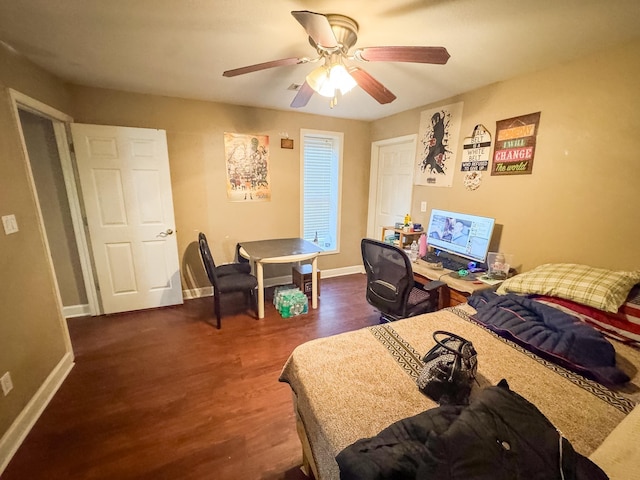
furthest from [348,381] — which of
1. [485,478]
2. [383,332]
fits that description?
[485,478]

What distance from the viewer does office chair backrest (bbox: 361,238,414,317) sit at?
2.01m

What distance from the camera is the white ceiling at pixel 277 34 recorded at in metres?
1.39

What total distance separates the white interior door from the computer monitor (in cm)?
294

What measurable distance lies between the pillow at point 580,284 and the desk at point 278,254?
1.81 meters

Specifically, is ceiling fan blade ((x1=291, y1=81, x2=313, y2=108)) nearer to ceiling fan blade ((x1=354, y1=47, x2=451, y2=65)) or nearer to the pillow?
ceiling fan blade ((x1=354, y1=47, x2=451, y2=65))

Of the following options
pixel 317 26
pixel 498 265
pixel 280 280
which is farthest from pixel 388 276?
pixel 280 280

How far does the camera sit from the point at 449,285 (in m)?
2.28

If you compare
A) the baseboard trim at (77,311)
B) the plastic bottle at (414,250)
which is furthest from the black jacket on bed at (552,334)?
the baseboard trim at (77,311)

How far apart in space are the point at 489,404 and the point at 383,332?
0.71m

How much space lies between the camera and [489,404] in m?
0.88

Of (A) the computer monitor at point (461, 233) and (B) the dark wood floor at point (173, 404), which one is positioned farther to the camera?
(A) the computer monitor at point (461, 233)

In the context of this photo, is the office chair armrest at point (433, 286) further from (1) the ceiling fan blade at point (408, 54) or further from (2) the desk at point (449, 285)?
(1) the ceiling fan blade at point (408, 54)

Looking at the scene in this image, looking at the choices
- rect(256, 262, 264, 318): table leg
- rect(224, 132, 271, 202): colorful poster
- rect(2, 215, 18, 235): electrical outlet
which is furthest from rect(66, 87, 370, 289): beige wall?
rect(2, 215, 18, 235): electrical outlet

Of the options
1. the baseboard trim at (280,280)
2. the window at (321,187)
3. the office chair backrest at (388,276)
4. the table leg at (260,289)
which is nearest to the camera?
the office chair backrest at (388,276)
